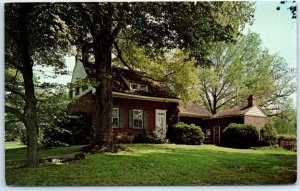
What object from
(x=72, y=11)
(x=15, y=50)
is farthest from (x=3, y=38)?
(x=72, y=11)

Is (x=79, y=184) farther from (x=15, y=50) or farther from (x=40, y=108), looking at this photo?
(x=15, y=50)

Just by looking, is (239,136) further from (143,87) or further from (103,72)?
(103,72)

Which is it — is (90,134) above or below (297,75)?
below

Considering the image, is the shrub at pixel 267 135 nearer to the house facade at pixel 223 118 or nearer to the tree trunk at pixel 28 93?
the house facade at pixel 223 118

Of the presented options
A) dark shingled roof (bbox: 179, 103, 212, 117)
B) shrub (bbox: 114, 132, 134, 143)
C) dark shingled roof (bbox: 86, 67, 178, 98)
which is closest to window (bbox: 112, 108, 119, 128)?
shrub (bbox: 114, 132, 134, 143)

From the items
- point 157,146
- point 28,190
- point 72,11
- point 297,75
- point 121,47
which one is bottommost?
point 28,190

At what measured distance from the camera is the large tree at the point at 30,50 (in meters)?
4.55

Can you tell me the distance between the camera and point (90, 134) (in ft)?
15.5

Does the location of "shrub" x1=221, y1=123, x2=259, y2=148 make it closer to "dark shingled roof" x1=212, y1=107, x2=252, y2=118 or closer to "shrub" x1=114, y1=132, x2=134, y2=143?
"dark shingled roof" x1=212, y1=107, x2=252, y2=118

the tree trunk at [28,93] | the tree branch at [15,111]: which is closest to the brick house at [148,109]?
the tree trunk at [28,93]

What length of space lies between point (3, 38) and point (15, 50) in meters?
0.17

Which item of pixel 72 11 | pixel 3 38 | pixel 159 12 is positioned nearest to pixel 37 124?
pixel 3 38

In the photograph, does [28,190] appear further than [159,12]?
No

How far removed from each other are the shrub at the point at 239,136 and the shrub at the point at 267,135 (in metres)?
0.05
